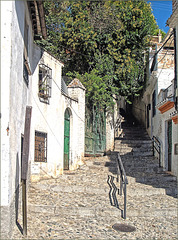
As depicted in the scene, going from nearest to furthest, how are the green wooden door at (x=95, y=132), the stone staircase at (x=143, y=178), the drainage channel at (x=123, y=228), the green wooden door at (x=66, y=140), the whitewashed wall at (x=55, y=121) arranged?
1. the drainage channel at (x=123, y=228)
2. the stone staircase at (x=143, y=178)
3. the whitewashed wall at (x=55, y=121)
4. the green wooden door at (x=66, y=140)
5. the green wooden door at (x=95, y=132)

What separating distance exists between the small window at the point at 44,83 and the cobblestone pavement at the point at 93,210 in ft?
10.0

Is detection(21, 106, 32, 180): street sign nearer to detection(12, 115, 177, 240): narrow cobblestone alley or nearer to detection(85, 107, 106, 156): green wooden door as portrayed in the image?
detection(12, 115, 177, 240): narrow cobblestone alley

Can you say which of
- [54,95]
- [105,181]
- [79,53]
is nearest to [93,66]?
[79,53]

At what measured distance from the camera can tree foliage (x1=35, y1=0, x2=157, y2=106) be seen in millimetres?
16484

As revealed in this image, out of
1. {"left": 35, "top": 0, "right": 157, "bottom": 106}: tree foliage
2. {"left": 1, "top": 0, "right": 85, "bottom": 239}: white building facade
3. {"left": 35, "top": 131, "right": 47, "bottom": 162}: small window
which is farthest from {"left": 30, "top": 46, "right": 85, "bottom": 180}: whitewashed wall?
{"left": 35, "top": 0, "right": 157, "bottom": 106}: tree foliage

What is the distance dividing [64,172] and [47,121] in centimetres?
266

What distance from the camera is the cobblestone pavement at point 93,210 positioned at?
5.88 meters

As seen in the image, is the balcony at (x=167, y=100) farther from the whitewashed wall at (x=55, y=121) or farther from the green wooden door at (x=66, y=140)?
the green wooden door at (x=66, y=140)

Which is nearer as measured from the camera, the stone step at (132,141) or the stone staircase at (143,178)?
the stone staircase at (143,178)

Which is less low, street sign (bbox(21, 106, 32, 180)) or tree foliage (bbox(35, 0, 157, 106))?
tree foliage (bbox(35, 0, 157, 106))

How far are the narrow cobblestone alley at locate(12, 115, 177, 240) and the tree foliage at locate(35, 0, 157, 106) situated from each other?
6.97 m

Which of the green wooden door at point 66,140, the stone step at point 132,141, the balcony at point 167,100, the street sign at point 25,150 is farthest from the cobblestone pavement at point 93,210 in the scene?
the stone step at point 132,141

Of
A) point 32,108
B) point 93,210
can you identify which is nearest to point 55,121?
point 32,108

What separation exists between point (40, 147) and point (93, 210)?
371 centimetres
